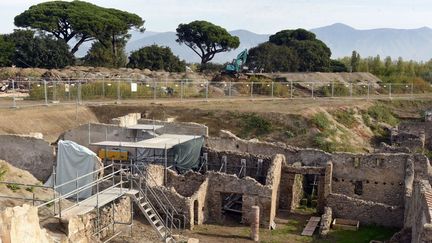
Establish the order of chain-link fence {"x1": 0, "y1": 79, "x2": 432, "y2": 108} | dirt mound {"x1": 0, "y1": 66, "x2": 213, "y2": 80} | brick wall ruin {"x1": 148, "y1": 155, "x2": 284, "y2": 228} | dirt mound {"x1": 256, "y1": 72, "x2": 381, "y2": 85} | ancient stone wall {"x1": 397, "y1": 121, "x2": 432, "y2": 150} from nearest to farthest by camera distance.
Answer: brick wall ruin {"x1": 148, "y1": 155, "x2": 284, "y2": 228} < ancient stone wall {"x1": 397, "y1": 121, "x2": 432, "y2": 150} < chain-link fence {"x1": 0, "y1": 79, "x2": 432, "y2": 108} < dirt mound {"x1": 0, "y1": 66, "x2": 213, "y2": 80} < dirt mound {"x1": 256, "y1": 72, "x2": 381, "y2": 85}

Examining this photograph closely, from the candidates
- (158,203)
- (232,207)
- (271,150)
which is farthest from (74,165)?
(271,150)

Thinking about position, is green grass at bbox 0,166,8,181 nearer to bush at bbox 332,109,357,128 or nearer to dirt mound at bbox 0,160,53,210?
dirt mound at bbox 0,160,53,210

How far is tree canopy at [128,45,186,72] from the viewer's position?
234 feet

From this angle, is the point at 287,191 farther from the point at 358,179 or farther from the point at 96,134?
the point at 96,134

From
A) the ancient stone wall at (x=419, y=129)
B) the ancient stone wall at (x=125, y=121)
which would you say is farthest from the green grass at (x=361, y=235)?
the ancient stone wall at (x=419, y=129)

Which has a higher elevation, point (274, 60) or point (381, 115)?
point (274, 60)

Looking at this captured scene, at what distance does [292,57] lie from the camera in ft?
240

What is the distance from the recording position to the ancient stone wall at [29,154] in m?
25.5

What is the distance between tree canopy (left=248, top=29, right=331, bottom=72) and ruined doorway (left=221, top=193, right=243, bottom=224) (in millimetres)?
49197

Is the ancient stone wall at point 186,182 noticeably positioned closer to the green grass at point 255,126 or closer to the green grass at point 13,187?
the green grass at point 13,187

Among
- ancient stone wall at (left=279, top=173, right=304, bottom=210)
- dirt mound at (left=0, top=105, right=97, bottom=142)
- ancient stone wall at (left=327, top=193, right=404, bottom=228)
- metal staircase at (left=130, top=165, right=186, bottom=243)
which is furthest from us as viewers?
dirt mound at (left=0, top=105, right=97, bottom=142)

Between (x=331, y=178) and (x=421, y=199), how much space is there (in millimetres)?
7997

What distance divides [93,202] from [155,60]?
177 feet

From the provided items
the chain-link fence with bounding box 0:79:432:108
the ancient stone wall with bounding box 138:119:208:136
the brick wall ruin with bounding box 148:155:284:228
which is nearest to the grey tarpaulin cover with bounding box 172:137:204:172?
the brick wall ruin with bounding box 148:155:284:228
